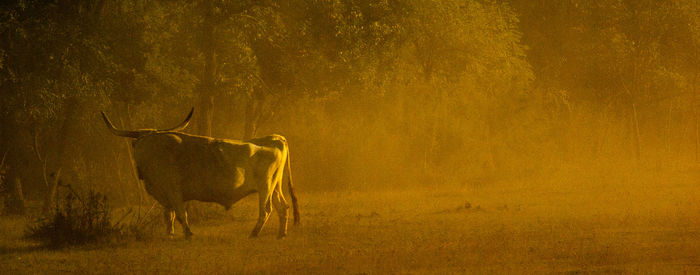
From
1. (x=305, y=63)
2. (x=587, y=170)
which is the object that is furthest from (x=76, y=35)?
(x=587, y=170)

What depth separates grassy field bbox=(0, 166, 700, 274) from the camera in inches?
413

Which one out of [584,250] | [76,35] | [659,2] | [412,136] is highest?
[659,2]

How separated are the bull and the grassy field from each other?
0.69 meters

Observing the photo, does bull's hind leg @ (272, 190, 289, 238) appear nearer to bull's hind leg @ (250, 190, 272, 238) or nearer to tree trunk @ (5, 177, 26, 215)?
bull's hind leg @ (250, 190, 272, 238)

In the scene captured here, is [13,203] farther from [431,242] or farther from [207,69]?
[431,242]

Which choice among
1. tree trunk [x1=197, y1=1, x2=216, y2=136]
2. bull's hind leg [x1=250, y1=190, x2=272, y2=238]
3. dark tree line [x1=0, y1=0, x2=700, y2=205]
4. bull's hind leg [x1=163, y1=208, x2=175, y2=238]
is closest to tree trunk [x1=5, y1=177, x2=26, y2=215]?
dark tree line [x1=0, y1=0, x2=700, y2=205]

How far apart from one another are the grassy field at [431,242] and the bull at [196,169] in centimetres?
69

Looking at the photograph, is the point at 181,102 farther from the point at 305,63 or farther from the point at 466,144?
the point at 466,144

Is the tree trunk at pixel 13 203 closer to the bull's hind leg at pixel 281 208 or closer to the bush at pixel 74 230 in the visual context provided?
the bush at pixel 74 230

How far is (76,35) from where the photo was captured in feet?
50.0

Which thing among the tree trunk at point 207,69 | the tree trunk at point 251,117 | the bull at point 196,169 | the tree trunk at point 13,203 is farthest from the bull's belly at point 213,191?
the tree trunk at point 251,117

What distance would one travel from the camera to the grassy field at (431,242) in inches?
413

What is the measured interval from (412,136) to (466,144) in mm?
2588

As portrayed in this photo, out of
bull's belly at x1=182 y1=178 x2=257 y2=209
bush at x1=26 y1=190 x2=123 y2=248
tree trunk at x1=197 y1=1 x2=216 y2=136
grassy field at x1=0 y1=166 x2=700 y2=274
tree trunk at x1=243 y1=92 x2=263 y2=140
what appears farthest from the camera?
tree trunk at x1=243 y1=92 x2=263 y2=140
